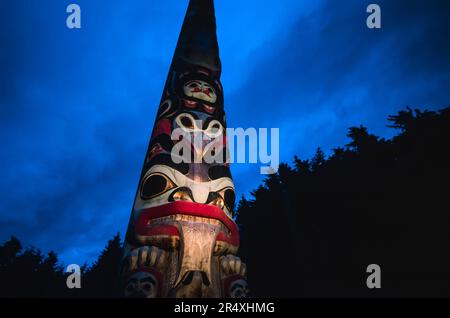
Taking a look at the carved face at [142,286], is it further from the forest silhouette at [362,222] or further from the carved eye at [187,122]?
the forest silhouette at [362,222]

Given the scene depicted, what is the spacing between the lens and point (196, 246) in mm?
3797

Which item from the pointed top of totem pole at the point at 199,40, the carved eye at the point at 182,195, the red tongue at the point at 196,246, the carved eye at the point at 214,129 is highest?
the pointed top of totem pole at the point at 199,40

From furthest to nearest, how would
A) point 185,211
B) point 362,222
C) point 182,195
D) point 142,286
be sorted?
point 362,222, point 182,195, point 185,211, point 142,286

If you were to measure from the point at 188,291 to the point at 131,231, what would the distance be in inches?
54.7

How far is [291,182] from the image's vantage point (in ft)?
42.5

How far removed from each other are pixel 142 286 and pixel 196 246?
2.73ft

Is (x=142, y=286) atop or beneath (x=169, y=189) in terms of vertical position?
beneath

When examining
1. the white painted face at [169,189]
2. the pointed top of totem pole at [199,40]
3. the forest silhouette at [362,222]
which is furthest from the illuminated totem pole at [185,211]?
the forest silhouette at [362,222]

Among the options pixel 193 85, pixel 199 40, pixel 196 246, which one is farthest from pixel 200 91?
pixel 196 246

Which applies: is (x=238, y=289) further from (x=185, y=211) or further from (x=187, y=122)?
(x=187, y=122)

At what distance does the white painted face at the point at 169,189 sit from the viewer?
4.28 meters

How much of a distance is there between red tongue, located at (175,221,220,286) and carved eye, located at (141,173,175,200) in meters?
0.64

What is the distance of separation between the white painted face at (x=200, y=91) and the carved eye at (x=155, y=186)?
88.0 inches
